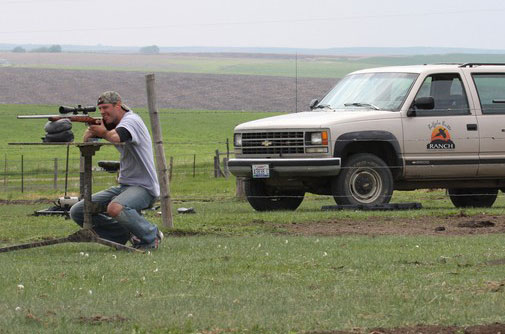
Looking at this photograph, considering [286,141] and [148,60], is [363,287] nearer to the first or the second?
[286,141]

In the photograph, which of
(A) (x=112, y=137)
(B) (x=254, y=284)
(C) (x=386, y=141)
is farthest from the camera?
(C) (x=386, y=141)

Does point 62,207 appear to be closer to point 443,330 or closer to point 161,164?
point 161,164

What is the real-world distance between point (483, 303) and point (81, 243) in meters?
5.78

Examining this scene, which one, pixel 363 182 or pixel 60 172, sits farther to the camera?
pixel 60 172

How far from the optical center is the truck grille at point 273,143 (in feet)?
64.1

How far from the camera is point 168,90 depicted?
313ft

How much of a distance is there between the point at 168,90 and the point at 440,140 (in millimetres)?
76052

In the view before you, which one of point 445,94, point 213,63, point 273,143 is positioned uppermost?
point 213,63

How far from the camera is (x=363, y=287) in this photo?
10.3 metres

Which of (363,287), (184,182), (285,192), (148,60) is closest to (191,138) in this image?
(184,182)

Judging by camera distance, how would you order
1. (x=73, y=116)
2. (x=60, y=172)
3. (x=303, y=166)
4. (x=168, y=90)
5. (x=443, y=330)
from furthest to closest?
(x=168, y=90) → (x=60, y=172) → (x=303, y=166) → (x=73, y=116) → (x=443, y=330)

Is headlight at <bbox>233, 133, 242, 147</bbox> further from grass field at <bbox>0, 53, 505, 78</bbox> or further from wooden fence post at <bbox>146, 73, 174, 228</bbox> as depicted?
grass field at <bbox>0, 53, 505, 78</bbox>

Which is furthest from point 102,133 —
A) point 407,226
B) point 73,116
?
point 407,226

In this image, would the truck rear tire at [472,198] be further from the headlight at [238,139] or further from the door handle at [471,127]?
the headlight at [238,139]
